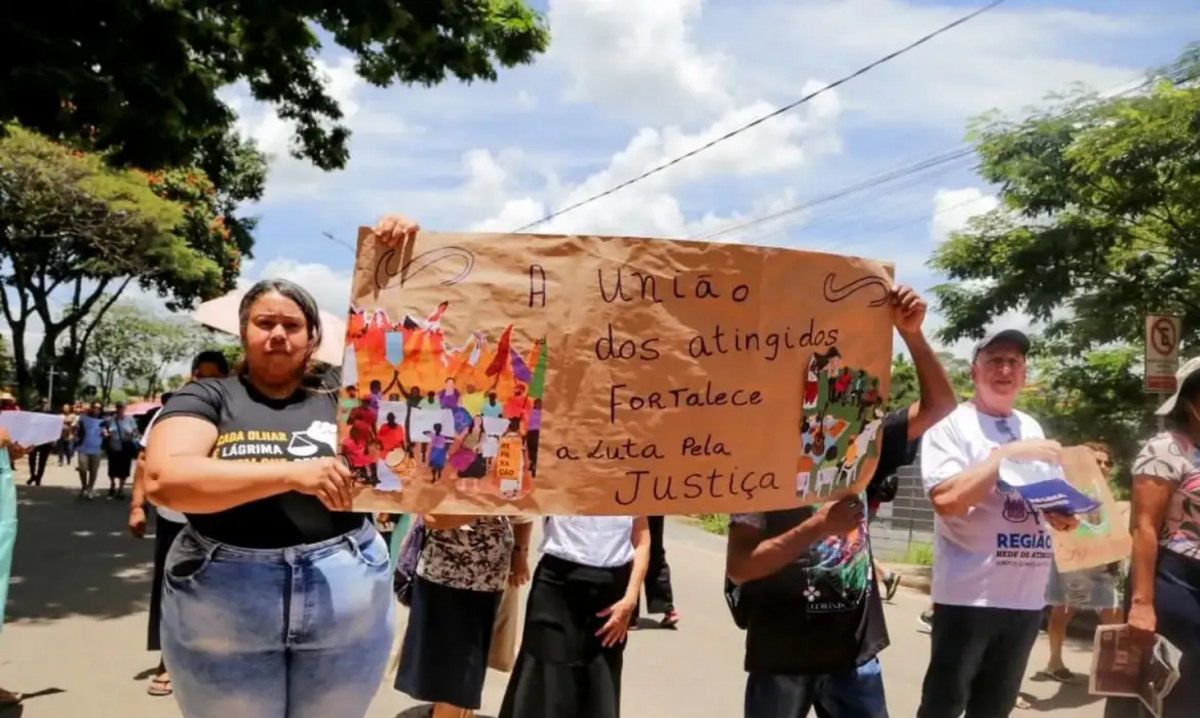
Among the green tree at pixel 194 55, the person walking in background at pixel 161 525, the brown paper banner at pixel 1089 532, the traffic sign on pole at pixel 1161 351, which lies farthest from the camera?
the green tree at pixel 194 55

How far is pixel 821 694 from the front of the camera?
120 inches

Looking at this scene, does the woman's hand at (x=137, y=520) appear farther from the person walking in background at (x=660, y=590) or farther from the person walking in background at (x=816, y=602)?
the person walking in background at (x=816, y=602)

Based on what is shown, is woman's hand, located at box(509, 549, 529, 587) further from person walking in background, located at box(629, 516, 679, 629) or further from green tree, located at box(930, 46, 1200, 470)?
green tree, located at box(930, 46, 1200, 470)

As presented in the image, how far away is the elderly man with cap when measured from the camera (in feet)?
11.2

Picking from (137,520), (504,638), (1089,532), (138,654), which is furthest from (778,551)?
(138,654)

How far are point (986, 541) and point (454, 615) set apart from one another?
78.2 inches

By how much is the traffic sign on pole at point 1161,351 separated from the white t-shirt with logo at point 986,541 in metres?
3.35

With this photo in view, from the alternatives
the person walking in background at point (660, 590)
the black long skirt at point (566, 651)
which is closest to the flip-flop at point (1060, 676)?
the person walking in background at point (660, 590)

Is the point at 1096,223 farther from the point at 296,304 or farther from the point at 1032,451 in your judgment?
the point at 296,304

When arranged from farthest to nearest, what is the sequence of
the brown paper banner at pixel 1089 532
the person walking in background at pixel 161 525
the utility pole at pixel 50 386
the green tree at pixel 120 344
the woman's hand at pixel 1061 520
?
the green tree at pixel 120 344
the utility pole at pixel 50 386
the person walking in background at pixel 161 525
the brown paper banner at pixel 1089 532
the woman's hand at pixel 1061 520

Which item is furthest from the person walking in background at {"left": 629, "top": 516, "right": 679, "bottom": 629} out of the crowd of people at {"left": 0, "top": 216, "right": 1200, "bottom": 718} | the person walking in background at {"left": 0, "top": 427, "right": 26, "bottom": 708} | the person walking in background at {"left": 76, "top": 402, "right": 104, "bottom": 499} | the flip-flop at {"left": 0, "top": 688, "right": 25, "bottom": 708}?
the person walking in background at {"left": 76, "top": 402, "right": 104, "bottom": 499}

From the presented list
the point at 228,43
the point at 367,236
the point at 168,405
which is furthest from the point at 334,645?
the point at 228,43

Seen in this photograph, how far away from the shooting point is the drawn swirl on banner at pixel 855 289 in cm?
232

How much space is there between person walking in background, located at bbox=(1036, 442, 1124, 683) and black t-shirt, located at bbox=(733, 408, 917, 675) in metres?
1.51
